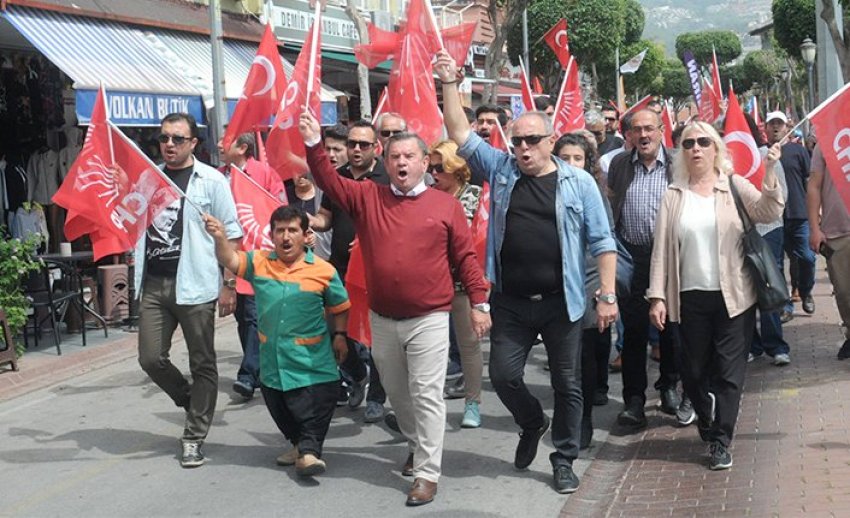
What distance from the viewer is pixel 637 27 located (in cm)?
7388

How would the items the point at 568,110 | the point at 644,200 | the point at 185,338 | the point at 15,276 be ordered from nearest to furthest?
the point at 185,338, the point at 644,200, the point at 15,276, the point at 568,110

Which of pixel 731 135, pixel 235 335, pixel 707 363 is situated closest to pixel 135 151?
pixel 707 363

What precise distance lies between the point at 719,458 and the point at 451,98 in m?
2.36

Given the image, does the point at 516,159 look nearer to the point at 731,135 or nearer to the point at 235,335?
the point at 731,135

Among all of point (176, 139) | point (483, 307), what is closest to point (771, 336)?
point (483, 307)

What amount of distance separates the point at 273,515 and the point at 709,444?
2.45 meters

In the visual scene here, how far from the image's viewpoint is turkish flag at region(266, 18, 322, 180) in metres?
6.69

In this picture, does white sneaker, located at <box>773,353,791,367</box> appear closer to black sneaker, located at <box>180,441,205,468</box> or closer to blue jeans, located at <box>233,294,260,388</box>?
blue jeans, located at <box>233,294,260,388</box>

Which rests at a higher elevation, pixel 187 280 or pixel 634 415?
pixel 187 280

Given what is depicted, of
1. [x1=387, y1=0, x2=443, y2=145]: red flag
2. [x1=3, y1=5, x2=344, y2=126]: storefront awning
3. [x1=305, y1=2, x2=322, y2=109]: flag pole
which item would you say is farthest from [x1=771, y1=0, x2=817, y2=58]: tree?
[x1=305, y1=2, x2=322, y2=109]: flag pole

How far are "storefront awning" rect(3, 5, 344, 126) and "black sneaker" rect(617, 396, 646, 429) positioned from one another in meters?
7.86

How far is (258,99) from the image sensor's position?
8188 millimetres

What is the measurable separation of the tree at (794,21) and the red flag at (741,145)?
26691 millimetres

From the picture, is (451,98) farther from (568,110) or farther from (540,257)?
(568,110)
